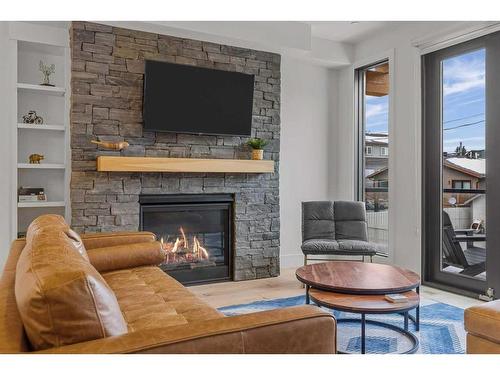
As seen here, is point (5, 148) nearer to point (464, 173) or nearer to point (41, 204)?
point (41, 204)

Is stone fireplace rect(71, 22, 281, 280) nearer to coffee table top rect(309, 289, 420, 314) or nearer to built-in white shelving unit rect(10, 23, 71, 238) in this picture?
built-in white shelving unit rect(10, 23, 71, 238)

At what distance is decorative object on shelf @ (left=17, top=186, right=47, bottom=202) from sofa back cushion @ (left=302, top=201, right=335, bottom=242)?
258cm

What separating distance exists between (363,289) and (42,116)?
3.27m

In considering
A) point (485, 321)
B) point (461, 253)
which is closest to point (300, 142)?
point (461, 253)

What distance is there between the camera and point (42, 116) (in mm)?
3951

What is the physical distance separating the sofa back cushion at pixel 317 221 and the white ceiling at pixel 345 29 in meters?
1.91

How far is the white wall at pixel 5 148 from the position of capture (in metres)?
3.60

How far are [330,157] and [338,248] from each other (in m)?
1.56

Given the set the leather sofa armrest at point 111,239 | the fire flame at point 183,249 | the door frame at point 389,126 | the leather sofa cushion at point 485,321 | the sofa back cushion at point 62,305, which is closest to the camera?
the sofa back cushion at point 62,305

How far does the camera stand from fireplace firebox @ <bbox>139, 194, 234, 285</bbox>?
4.07 m

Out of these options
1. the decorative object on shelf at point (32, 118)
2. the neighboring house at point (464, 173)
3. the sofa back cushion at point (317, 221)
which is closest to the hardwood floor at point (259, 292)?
the sofa back cushion at point (317, 221)

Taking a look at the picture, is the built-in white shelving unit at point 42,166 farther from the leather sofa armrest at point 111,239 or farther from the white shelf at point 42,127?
the leather sofa armrest at point 111,239

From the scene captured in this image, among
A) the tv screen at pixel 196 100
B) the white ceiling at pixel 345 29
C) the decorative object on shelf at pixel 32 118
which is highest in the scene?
the white ceiling at pixel 345 29

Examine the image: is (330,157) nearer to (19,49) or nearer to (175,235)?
(175,235)
